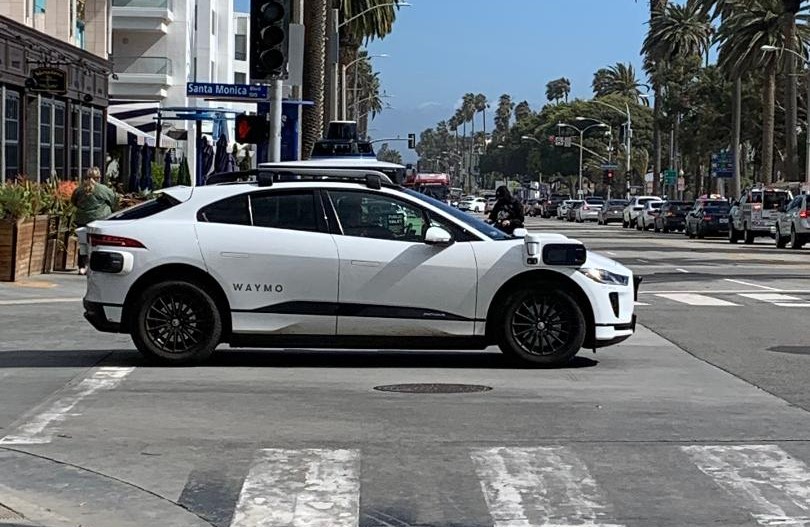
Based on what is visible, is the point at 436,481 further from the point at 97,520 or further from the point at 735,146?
the point at 735,146

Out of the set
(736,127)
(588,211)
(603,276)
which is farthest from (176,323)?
(588,211)

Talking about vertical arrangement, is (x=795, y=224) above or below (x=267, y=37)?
below

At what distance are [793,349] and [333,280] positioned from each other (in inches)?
204

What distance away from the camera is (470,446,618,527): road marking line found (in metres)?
7.39

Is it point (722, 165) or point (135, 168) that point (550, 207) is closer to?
point (722, 165)

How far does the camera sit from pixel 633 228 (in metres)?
71.8

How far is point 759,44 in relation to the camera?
67.8m

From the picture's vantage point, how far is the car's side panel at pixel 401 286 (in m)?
12.8

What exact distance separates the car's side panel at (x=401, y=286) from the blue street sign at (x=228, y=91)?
1115 cm

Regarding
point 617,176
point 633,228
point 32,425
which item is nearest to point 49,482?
point 32,425

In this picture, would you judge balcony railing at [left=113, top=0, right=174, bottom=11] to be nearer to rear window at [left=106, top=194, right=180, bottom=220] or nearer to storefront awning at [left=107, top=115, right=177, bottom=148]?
storefront awning at [left=107, top=115, right=177, bottom=148]

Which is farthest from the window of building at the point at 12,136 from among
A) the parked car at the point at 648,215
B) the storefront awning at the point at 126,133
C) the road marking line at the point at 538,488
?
the parked car at the point at 648,215

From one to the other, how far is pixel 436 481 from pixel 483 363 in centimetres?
540

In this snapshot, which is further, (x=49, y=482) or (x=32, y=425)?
(x=32, y=425)
